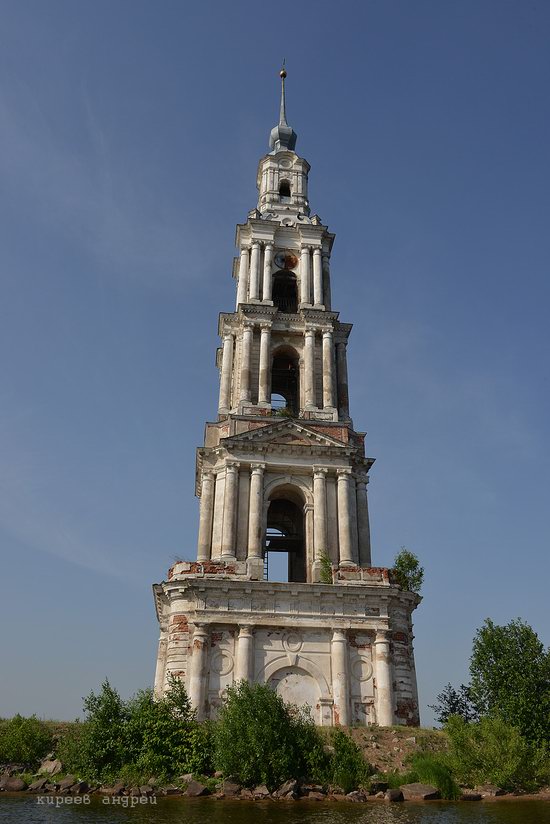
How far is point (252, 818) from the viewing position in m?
17.6

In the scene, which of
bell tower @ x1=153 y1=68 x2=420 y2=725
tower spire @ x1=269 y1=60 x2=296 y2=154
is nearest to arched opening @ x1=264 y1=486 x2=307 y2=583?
bell tower @ x1=153 y1=68 x2=420 y2=725

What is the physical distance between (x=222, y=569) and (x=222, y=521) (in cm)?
368

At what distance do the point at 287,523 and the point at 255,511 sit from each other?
8.49 metres

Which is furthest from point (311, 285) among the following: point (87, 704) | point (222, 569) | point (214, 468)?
point (87, 704)

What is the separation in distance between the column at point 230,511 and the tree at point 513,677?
1542 centimetres

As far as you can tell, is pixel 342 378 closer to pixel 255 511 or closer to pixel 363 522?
pixel 363 522

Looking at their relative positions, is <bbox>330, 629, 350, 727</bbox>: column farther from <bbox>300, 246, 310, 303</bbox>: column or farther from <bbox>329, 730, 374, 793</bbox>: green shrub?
<bbox>300, 246, 310, 303</bbox>: column

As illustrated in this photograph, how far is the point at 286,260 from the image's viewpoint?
159 ft

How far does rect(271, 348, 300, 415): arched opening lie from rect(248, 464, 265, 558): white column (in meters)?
8.86

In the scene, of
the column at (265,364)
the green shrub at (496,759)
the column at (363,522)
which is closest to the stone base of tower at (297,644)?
the column at (363,522)

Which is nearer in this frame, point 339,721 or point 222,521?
point 339,721

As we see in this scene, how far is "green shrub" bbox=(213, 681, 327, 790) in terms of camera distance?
23.3m

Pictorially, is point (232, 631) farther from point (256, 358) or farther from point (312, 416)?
point (256, 358)

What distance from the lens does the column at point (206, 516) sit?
3716 centimetres
